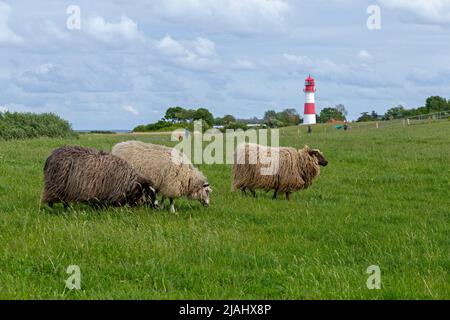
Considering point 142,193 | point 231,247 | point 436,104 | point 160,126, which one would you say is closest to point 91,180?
point 142,193

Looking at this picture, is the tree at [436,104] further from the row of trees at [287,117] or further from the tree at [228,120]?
the tree at [228,120]

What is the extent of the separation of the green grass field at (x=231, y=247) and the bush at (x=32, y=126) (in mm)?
19289

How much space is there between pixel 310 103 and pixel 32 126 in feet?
185

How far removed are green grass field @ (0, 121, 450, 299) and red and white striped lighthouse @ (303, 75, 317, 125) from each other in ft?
235

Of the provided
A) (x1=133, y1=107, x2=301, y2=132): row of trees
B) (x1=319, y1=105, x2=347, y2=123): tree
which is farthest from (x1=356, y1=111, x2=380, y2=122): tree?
(x1=133, y1=107, x2=301, y2=132): row of trees

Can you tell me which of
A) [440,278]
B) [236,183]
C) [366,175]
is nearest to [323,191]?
[236,183]

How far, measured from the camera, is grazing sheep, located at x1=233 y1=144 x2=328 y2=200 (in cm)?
1689

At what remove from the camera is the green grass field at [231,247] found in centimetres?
737

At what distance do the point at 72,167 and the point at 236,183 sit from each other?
5.79 meters

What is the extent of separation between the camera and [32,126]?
3725 cm

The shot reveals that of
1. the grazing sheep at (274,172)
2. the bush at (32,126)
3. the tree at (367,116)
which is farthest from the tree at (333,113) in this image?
the grazing sheep at (274,172)

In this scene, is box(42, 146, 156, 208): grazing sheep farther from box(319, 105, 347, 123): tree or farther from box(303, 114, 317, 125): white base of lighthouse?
box(319, 105, 347, 123): tree
